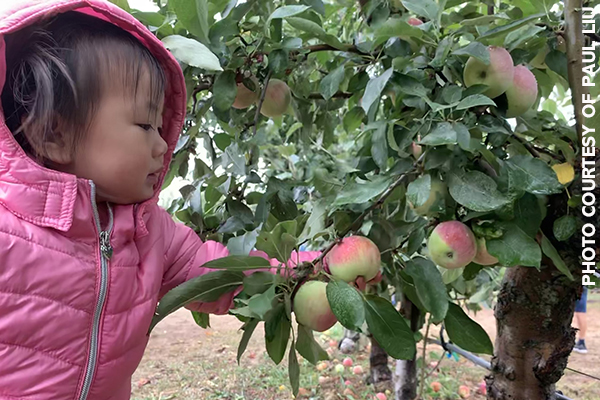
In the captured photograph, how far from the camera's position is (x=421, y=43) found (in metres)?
0.85

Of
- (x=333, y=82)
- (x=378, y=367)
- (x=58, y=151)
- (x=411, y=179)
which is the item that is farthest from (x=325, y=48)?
(x=378, y=367)

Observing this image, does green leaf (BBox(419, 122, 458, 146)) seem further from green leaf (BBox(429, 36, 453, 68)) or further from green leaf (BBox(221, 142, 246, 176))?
green leaf (BBox(221, 142, 246, 176))

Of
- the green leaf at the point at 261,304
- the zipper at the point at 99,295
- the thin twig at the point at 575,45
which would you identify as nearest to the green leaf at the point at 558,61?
the thin twig at the point at 575,45

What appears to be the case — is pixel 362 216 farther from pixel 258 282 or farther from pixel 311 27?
pixel 311 27

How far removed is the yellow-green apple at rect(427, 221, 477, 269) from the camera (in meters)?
0.79

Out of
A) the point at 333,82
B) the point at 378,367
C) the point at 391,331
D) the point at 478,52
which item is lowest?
the point at 378,367

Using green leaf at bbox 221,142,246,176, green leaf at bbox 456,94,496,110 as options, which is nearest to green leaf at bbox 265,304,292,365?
green leaf at bbox 221,142,246,176

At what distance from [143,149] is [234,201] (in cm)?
27

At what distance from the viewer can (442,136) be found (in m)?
0.65

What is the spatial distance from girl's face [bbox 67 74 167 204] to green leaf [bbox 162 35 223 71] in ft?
0.23

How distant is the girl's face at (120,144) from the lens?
2.27 feet

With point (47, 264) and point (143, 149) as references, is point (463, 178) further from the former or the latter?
point (47, 264)

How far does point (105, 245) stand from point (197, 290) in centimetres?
17

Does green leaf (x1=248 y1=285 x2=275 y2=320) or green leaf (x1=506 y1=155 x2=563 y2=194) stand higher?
green leaf (x1=506 y1=155 x2=563 y2=194)
